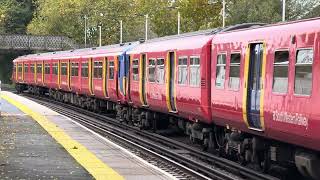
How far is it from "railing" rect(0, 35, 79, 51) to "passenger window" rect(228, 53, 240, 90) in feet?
209

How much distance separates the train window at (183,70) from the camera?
16828mm

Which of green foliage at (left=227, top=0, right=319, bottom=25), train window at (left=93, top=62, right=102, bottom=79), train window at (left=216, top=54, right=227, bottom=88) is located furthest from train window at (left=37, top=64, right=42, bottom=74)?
train window at (left=216, top=54, right=227, bottom=88)

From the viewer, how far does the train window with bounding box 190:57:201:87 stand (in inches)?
621

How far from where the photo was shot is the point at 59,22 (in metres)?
82.0

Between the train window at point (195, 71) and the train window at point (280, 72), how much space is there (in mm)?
4464

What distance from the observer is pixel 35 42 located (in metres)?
77.1

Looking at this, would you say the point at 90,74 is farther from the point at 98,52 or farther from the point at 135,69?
the point at 135,69

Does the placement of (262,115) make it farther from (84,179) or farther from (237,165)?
(84,179)

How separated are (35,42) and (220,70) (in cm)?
6497

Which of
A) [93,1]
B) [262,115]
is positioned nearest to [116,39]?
[93,1]

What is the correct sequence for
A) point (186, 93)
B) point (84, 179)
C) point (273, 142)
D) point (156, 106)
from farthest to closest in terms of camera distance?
point (156, 106)
point (186, 93)
point (273, 142)
point (84, 179)

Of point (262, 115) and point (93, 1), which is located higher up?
point (93, 1)

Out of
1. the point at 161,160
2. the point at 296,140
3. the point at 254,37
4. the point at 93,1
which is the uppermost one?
the point at 93,1

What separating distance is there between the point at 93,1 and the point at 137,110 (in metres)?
56.6
